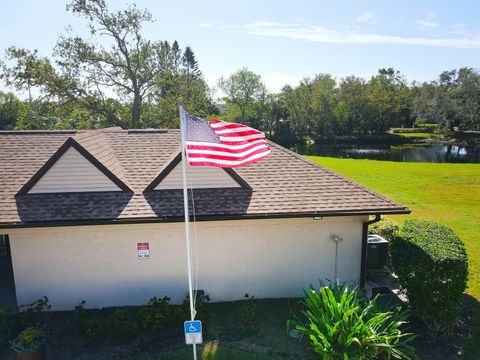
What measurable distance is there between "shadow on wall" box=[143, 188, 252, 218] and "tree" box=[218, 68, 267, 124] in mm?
62444

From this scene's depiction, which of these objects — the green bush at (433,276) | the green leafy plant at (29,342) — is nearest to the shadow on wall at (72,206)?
the green leafy plant at (29,342)

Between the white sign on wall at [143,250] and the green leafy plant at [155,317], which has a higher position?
the white sign on wall at [143,250]

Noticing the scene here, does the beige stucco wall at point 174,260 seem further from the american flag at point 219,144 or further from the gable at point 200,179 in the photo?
the american flag at point 219,144

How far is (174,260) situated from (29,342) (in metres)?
3.79

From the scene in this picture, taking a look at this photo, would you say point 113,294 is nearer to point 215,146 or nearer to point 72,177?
point 72,177

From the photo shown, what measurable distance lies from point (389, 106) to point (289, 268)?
72.9 metres

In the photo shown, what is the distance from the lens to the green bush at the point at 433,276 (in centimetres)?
856

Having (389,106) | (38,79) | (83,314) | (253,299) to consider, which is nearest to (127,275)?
(83,314)

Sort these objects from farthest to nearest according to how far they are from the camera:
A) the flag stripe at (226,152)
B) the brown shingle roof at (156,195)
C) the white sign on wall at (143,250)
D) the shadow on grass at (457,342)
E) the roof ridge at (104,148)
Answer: the roof ridge at (104,148)
the white sign on wall at (143,250)
the brown shingle roof at (156,195)
the shadow on grass at (457,342)
the flag stripe at (226,152)

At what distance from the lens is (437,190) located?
25.5 meters

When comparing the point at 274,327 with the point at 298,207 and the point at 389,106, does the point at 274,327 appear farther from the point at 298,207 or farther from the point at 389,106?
the point at 389,106

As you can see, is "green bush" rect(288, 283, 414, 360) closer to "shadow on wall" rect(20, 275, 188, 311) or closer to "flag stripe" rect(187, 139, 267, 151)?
"flag stripe" rect(187, 139, 267, 151)

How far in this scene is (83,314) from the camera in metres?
9.38

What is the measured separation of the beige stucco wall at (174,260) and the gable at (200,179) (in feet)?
4.20
